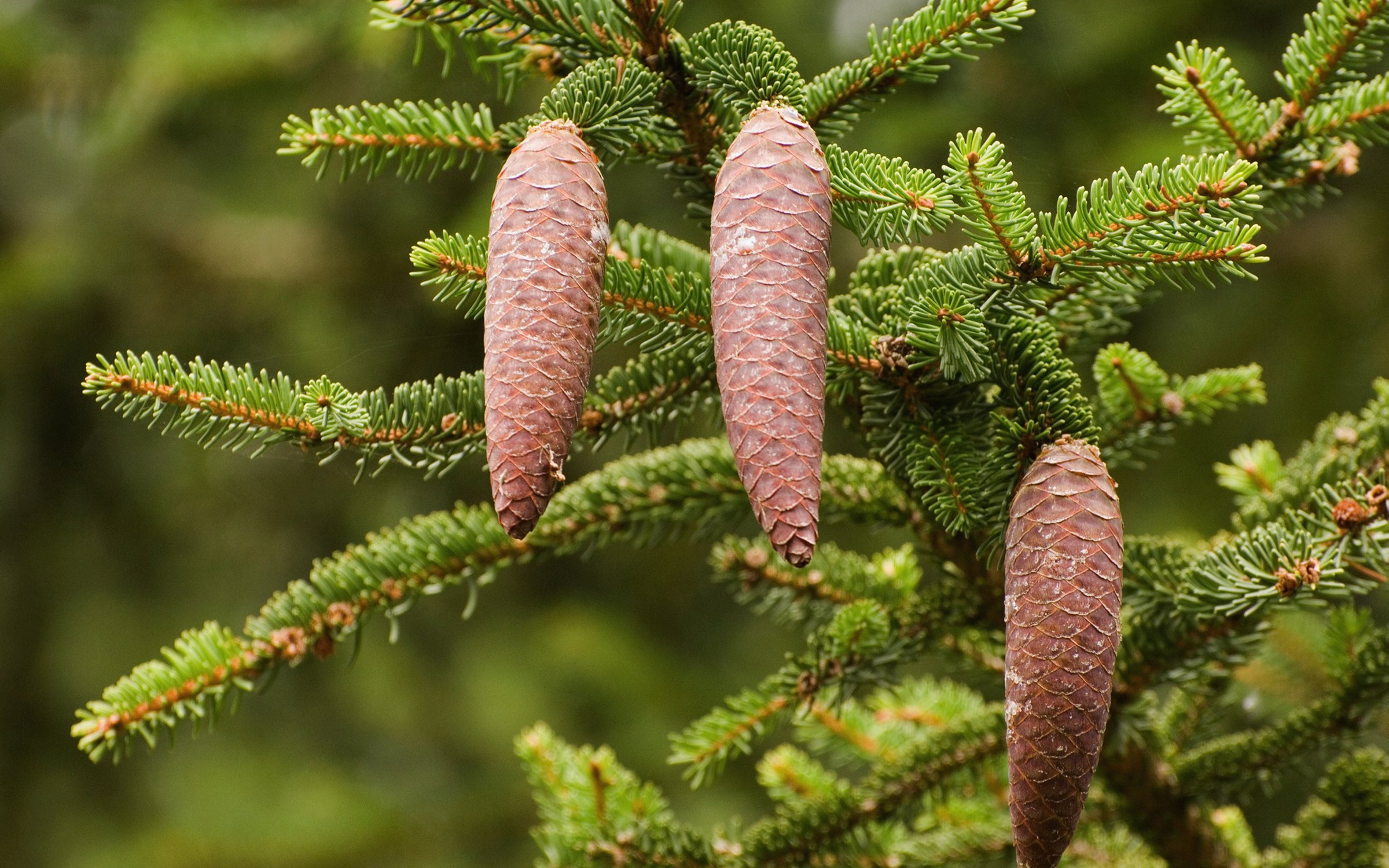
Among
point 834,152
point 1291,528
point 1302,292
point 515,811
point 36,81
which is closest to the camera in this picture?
point 834,152

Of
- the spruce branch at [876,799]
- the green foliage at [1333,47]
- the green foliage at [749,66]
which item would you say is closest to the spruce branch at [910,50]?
the green foliage at [749,66]

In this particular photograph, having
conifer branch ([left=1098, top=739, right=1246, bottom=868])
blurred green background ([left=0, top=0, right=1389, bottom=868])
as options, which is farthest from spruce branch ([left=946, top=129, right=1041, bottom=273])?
blurred green background ([left=0, top=0, right=1389, bottom=868])

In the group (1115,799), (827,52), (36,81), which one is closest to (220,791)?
(36,81)

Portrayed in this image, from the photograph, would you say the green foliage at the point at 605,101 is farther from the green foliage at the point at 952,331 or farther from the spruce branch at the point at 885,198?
the green foliage at the point at 952,331

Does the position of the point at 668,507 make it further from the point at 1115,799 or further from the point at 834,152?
the point at 1115,799

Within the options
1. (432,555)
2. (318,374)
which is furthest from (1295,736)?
(318,374)

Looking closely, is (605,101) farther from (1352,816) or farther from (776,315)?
(1352,816)
